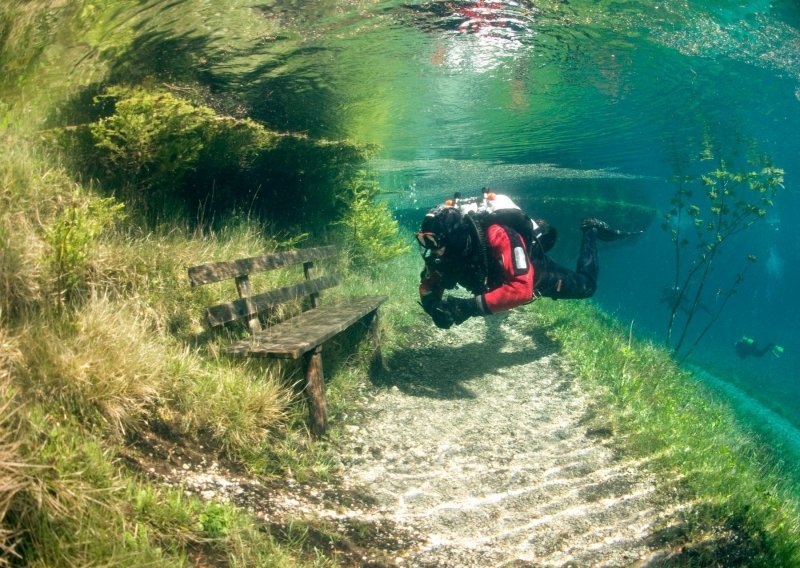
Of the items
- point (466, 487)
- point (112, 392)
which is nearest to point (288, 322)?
point (112, 392)

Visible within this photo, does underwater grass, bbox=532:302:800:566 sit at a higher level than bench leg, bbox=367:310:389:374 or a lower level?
lower

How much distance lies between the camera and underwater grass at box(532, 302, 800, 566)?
3715 mm

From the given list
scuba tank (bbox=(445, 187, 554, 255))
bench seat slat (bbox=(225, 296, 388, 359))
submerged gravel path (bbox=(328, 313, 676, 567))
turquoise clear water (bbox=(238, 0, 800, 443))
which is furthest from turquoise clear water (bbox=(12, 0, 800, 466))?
submerged gravel path (bbox=(328, 313, 676, 567))

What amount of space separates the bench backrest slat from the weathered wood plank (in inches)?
10.5

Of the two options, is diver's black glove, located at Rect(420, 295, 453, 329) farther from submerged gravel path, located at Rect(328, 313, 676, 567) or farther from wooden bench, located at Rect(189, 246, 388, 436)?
submerged gravel path, located at Rect(328, 313, 676, 567)

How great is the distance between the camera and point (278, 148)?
9156 mm

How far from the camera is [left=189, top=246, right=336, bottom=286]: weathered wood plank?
14.4 ft

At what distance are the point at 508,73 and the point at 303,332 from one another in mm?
9029

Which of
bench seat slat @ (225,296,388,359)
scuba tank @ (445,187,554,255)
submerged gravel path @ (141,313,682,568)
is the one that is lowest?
submerged gravel path @ (141,313,682,568)

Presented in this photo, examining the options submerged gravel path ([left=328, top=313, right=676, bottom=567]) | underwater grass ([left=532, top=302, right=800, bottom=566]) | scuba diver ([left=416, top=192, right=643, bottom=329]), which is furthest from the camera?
scuba diver ([left=416, top=192, right=643, bottom=329])

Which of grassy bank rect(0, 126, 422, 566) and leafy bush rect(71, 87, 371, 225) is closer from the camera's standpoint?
grassy bank rect(0, 126, 422, 566)

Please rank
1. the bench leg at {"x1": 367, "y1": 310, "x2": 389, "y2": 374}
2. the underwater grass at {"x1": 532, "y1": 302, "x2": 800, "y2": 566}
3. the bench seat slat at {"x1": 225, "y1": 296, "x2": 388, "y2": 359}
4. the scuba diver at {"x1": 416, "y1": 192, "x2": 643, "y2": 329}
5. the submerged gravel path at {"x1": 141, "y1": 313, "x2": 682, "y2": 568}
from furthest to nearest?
the bench leg at {"x1": 367, "y1": 310, "x2": 389, "y2": 374}
the scuba diver at {"x1": 416, "y1": 192, "x2": 643, "y2": 329}
the bench seat slat at {"x1": 225, "y1": 296, "x2": 388, "y2": 359}
the underwater grass at {"x1": 532, "y1": 302, "x2": 800, "y2": 566}
the submerged gravel path at {"x1": 141, "y1": 313, "x2": 682, "y2": 568}

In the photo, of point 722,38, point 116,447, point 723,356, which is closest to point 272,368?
point 116,447

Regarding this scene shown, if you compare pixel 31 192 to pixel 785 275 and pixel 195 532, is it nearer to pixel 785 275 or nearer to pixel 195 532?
pixel 195 532
